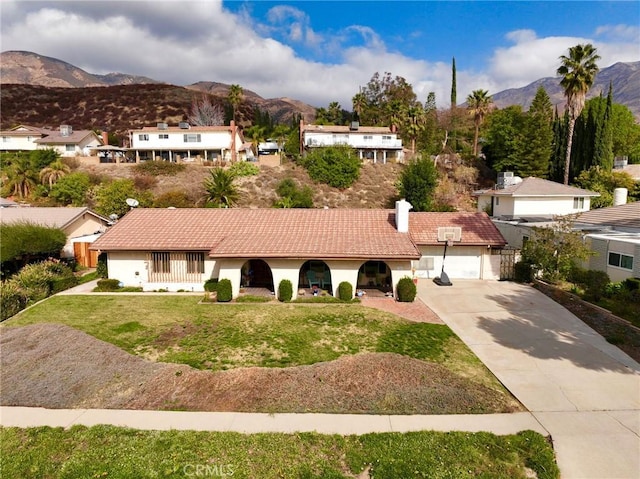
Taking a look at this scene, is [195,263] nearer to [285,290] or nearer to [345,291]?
[285,290]

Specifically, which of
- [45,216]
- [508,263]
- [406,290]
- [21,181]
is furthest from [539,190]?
[21,181]

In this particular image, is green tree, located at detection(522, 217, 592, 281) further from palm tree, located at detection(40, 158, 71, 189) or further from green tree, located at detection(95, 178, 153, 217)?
palm tree, located at detection(40, 158, 71, 189)

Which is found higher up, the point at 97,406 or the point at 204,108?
the point at 204,108

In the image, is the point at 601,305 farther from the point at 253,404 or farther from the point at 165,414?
the point at 165,414

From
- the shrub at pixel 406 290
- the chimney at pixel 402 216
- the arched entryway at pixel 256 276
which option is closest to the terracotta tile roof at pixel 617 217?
the chimney at pixel 402 216

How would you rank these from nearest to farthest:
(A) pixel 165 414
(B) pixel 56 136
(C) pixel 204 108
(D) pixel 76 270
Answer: (A) pixel 165 414 < (D) pixel 76 270 < (B) pixel 56 136 < (C) pixel 204 108

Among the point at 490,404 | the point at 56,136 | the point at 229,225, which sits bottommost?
the point at 490,404

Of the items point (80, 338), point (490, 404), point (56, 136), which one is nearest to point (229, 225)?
point (80, 338)

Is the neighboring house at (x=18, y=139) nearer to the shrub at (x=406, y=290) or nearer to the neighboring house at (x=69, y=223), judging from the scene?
the neighboring house at (x=69, y=223)
